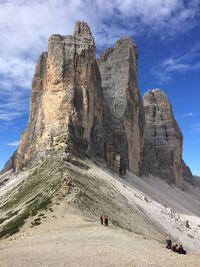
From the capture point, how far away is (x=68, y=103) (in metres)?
76.4

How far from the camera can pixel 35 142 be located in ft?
264

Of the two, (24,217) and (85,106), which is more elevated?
(85,106)

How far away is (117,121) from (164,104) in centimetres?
4860

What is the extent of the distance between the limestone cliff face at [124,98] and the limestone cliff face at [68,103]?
711 inches

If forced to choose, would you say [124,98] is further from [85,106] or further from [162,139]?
[162,139]

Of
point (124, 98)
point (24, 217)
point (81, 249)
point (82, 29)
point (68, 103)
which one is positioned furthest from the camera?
point (124, 98)

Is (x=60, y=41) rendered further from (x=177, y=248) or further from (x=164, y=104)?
(x=164, y=104)

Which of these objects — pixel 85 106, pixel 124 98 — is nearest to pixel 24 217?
pixel 85 106

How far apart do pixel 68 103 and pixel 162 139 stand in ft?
250

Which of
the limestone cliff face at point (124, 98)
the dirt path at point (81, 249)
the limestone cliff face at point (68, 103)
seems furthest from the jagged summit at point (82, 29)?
the dirt path at point (81, 249)

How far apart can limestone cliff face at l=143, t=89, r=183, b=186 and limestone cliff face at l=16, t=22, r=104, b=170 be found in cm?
5285

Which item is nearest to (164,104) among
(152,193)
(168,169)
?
(168,169)

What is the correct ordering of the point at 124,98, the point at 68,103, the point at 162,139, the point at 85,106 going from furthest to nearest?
the point at 162,139, the point at 124,98, the point at 85,106, the point at 68,103

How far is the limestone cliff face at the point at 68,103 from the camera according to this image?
74.3 m
